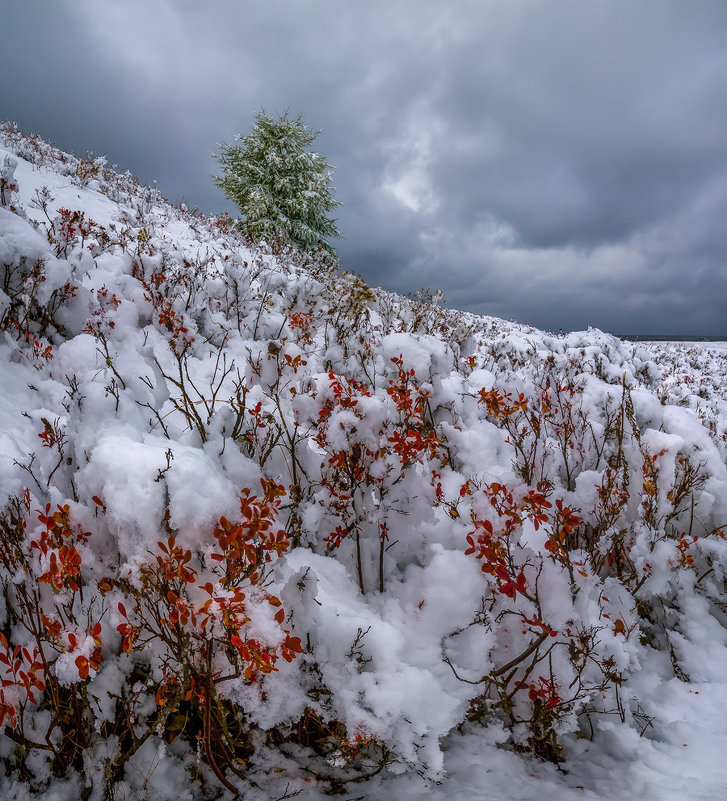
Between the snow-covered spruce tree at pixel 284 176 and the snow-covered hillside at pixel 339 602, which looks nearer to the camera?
the snow-covered hillside at pixel 339 602

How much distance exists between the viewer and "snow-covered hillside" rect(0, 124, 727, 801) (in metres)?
1.46

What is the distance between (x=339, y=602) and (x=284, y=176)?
50.9ft

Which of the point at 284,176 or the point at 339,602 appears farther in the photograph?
the point at 284,176

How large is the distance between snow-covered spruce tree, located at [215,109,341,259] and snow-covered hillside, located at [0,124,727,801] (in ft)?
41.3

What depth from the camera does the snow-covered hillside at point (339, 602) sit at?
1.46m

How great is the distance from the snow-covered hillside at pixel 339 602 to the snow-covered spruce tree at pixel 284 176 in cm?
1259

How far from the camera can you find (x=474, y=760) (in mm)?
1726

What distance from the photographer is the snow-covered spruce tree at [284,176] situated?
1423cm

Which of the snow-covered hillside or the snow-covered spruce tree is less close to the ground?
the snow-covered spruce tree

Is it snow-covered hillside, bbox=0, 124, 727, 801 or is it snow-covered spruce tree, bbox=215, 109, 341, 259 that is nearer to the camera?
snow-covered hillside, bbox=0, 124, 727, 801

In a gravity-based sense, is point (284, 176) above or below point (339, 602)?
above

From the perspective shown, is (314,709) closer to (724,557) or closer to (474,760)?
(474,760)

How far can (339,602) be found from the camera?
203cm

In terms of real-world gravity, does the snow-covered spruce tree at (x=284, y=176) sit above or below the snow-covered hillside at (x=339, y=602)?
above
